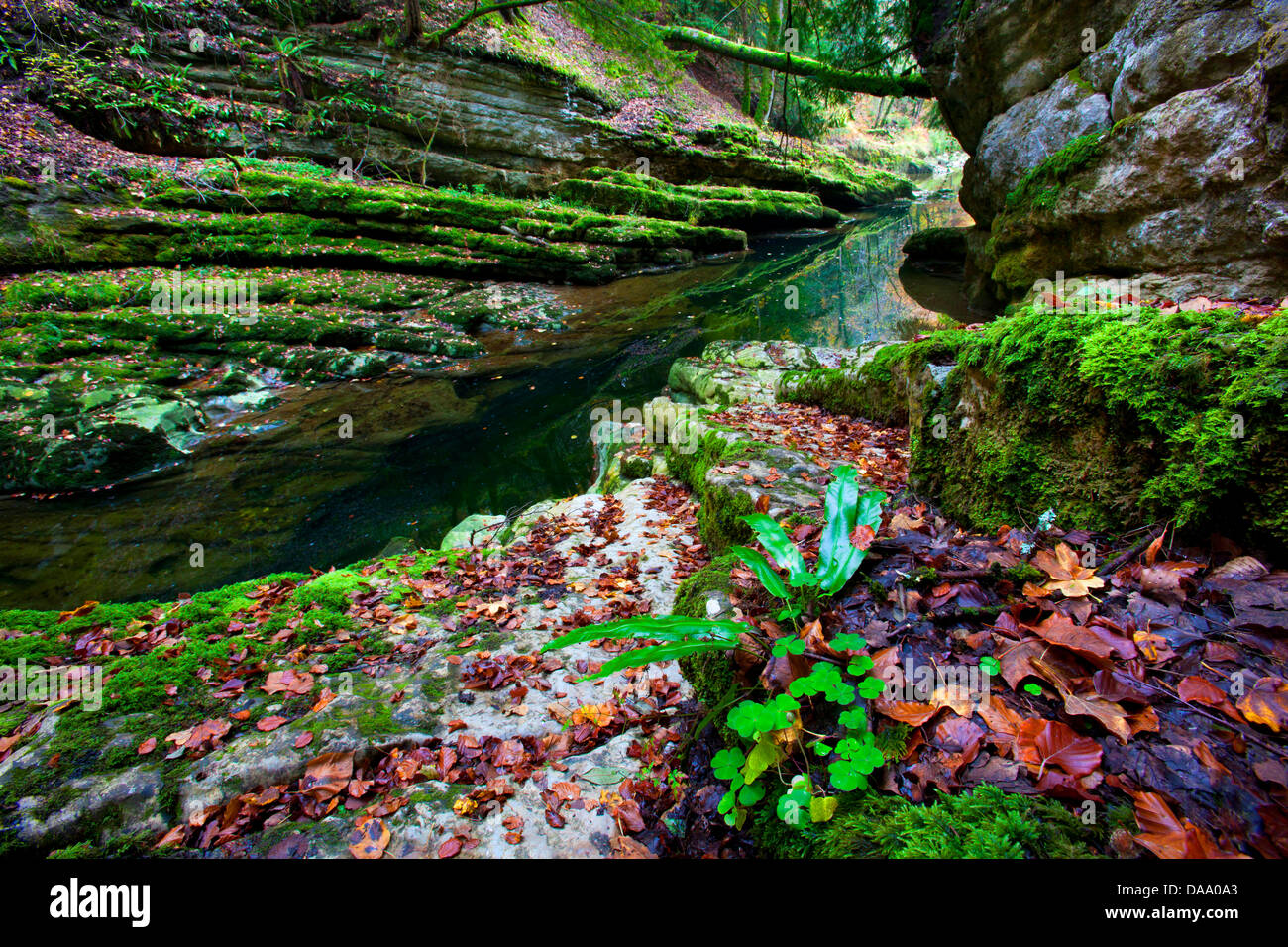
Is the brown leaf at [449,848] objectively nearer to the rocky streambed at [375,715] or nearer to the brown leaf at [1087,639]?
the rocky streambed at [375,715]

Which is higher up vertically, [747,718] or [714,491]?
[714,491]

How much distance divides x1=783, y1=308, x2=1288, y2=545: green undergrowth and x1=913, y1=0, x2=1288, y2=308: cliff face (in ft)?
19.6

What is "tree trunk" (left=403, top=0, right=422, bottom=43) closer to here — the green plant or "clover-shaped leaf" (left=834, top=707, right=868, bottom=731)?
the green plant

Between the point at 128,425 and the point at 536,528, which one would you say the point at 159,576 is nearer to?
the point at 128,425

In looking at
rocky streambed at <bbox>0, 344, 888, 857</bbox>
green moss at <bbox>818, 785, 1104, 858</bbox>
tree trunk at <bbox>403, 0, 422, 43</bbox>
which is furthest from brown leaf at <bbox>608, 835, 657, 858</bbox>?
tree trunk at <bbox>403, 0, 422, 43</bbox>

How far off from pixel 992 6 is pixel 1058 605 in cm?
1352

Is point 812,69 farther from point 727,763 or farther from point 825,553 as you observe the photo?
point 727,763

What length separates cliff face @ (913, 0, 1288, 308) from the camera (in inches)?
212

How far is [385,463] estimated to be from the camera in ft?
24.4

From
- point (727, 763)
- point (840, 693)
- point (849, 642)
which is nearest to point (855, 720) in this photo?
point (840, 693)

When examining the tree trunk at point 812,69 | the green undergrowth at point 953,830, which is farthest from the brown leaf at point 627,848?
the tree trunk at point 812,69

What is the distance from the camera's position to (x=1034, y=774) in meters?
1.15

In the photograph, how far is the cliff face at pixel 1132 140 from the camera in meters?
5.38

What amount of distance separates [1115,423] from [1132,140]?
26.2 ft
